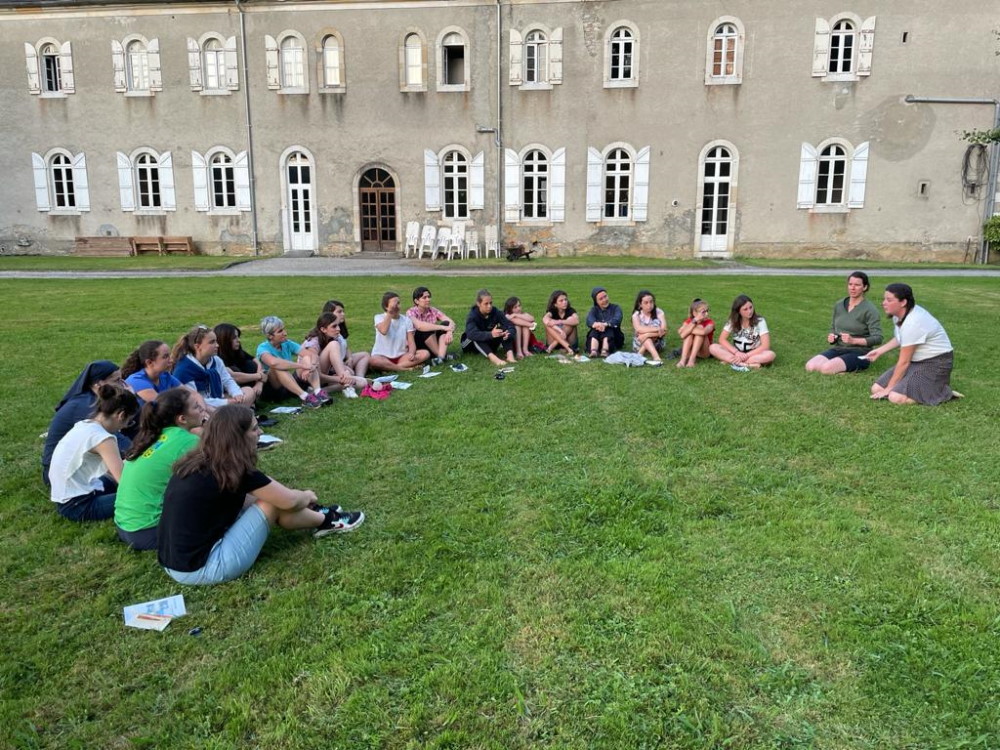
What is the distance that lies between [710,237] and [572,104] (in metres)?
5.98

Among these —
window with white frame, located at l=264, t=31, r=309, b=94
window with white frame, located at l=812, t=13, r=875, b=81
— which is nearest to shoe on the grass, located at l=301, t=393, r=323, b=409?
window with white frame, located at l=264, t=31, r=309, b=94

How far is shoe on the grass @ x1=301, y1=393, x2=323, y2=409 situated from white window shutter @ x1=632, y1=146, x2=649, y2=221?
725 inches

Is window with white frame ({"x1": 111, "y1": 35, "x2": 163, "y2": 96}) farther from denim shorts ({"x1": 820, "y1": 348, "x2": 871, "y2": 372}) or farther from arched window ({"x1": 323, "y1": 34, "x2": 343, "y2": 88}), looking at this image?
denim shorts ({"x1": 820, "y1": 348, "x2": 871, "y2": 372})

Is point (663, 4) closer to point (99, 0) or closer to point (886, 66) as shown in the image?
point (886, 66)

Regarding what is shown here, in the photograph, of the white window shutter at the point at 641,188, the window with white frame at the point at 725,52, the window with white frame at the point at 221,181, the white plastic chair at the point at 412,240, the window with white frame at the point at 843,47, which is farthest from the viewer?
the window with white frame at the point at 221,181

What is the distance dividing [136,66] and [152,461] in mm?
24991

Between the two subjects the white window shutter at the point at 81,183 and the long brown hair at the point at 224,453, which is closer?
the long brown hair at the point at 224,453

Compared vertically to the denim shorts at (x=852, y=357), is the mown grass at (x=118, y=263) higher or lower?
higher

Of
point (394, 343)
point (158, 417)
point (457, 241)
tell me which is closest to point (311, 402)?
point (394, 343)

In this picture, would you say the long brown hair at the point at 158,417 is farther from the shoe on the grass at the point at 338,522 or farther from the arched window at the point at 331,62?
the arched window at the point at 331,62

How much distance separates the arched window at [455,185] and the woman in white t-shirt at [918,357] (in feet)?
61.1

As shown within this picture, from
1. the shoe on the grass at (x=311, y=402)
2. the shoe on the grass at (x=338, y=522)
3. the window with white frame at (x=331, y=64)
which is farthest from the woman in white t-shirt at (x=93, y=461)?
the window with white frame at (x=331, y=64)

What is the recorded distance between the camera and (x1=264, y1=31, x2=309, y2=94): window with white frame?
2369 cm

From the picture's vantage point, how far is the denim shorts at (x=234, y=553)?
372cm
